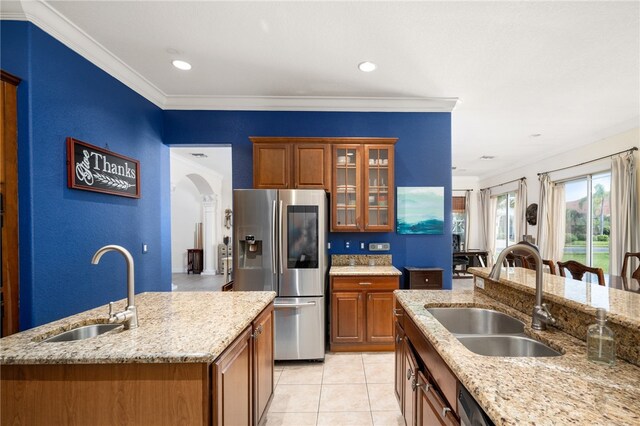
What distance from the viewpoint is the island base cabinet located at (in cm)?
112

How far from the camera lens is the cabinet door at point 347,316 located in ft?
10.1

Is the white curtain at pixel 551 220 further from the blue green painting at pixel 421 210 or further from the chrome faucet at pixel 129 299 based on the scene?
the chrome faucet at pixel 129 299

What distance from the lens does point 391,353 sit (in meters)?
3.11

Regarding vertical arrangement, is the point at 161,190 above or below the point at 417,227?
above

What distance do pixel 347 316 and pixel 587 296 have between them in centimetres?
215

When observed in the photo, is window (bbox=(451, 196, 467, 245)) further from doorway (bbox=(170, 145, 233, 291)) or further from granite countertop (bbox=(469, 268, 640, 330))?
→ granite countertop (bbox=(469, 268, 640, 330))

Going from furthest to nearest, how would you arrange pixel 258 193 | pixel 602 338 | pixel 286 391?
pixel 258 193
pixel 286 391
pixel 602 338

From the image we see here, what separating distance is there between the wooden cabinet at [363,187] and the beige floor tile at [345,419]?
1823 mm

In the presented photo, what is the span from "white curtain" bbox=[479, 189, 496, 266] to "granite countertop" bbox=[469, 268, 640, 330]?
707 centimetres

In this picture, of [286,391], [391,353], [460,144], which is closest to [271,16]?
[286,391]

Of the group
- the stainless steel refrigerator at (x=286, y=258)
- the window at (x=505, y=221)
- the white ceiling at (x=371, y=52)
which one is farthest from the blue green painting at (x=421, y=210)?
the window at (x=505, y=221)

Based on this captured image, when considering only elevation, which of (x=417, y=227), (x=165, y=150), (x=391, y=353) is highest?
(x=165, y=150)

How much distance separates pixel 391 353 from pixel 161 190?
11.2 ft

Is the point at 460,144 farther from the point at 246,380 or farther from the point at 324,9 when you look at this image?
the point at 246,380
